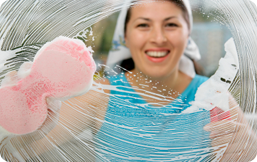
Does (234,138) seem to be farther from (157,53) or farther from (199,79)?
(157,53)

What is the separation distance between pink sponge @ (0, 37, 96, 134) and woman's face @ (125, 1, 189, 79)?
191 millimetres

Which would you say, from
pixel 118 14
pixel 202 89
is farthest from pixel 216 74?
pixel 118 14

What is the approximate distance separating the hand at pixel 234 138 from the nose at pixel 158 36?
414mm

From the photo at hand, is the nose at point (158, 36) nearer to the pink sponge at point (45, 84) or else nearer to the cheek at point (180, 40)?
the cheek at point (180, 40)

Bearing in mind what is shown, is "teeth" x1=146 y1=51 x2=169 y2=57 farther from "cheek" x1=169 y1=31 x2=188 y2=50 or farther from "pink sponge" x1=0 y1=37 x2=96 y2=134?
"pink sponge" x1=0 y1=37 x2=96 y2=134

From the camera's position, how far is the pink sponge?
100 centimetres

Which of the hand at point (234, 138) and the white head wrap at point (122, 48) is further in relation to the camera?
the hand at point (234, 138)

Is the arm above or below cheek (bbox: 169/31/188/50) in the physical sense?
below

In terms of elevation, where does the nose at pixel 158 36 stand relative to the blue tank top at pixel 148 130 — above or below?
above

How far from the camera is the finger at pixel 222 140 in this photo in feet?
3.64

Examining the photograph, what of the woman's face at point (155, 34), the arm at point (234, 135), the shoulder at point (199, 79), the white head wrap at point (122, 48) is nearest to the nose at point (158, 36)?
the woman's face at point (155, 34)

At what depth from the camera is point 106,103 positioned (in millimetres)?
1038

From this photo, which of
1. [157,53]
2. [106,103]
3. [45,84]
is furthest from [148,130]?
[45,84]

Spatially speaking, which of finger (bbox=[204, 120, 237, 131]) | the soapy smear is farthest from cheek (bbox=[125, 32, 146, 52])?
finger (bbox=[204, 120, 237, 131])
